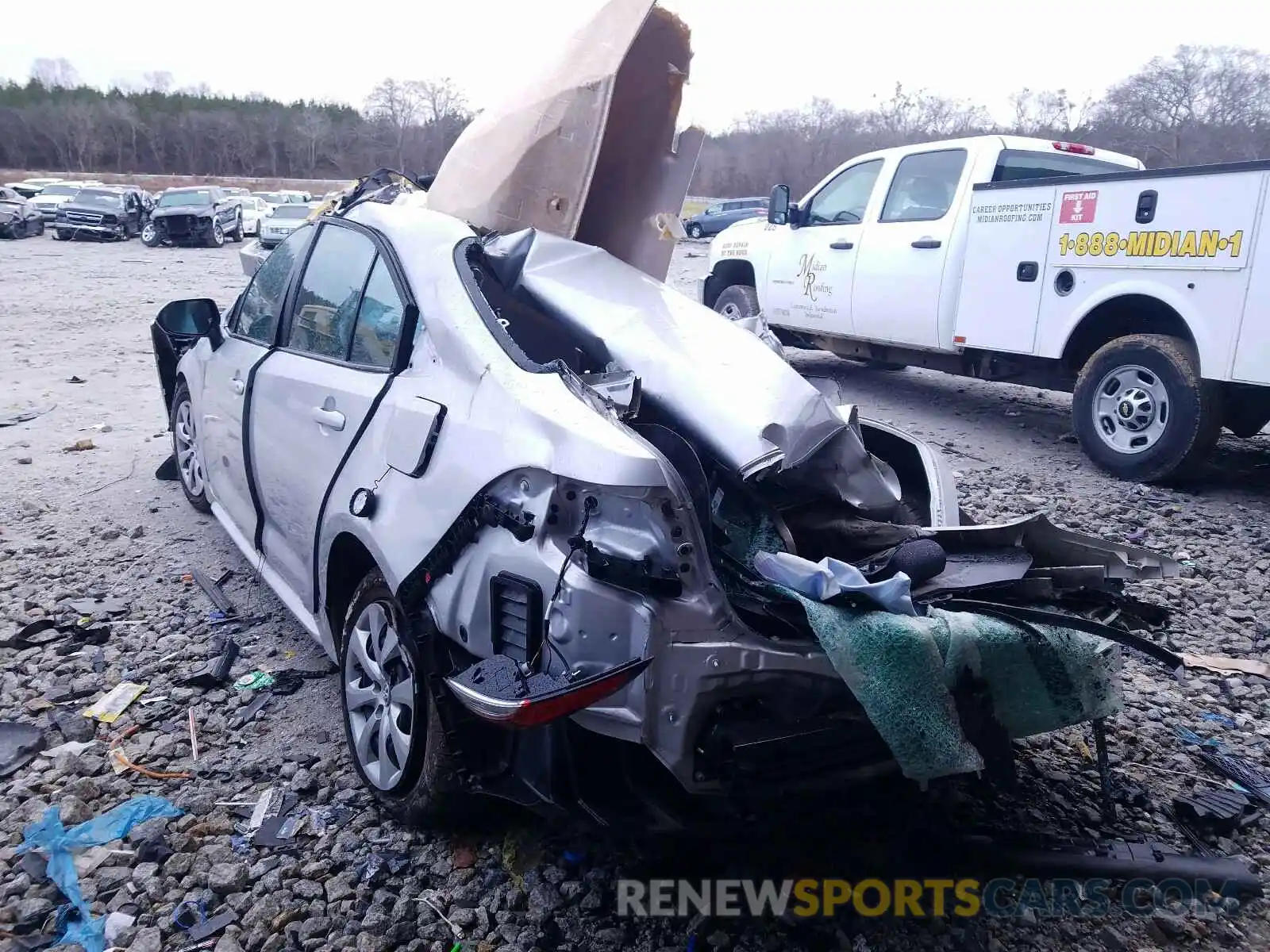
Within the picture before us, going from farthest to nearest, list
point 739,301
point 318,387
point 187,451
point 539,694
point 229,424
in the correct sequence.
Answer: point 739,301 → point 187,451 → point 229,424 → point 318,387 → point 539,694

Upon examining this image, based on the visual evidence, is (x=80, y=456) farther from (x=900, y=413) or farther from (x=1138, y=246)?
(x=1138, y=246)

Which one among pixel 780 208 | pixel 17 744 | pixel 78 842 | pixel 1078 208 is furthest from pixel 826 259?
pixel 78 842

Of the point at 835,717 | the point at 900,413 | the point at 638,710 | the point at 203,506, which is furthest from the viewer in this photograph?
the point at 900,413

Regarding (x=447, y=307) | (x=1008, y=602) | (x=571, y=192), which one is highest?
(x=571, y=192)

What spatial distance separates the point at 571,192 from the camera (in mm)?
3734

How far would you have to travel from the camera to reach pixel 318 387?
10.4ft

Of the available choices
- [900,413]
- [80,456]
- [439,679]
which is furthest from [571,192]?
[900,413]

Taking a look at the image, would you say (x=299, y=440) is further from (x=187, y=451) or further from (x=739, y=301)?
(x=739, y=301)

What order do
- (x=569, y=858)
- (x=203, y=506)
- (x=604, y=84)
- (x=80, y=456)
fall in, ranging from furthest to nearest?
(x=80, y=456), (x=203, y=506), (x=604, y=84), (x=569, y=858)

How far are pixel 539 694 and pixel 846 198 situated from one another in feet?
24.7

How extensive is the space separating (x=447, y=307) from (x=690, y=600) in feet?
4.02

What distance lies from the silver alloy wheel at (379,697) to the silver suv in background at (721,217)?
96.1ft

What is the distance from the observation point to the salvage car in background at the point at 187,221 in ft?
87.6

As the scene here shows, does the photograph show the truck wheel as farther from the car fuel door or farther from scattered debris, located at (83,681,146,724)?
scattered debris, located at (83,681,146,724)
